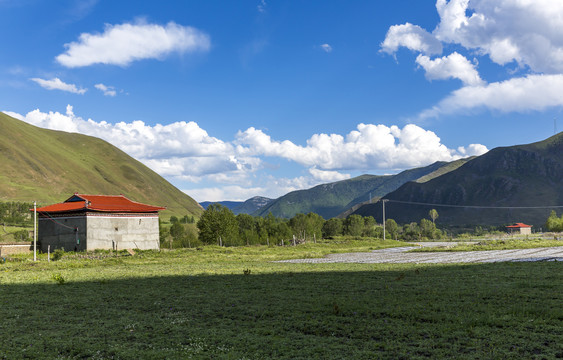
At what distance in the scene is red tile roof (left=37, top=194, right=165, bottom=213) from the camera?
66.9m

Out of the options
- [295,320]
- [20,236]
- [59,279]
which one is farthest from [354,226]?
[295,320]

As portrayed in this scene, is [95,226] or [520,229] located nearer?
[95,226]

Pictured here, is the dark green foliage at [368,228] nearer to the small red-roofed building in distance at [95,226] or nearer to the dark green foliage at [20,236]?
the small red-roofed building in distance at [95,226]

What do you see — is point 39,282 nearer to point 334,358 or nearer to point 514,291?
point 334,358

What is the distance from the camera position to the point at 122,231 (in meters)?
69.8

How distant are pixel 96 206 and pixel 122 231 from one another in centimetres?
585

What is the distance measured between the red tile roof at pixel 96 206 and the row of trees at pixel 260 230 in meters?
18.7

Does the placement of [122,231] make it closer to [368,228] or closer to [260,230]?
[260,230]

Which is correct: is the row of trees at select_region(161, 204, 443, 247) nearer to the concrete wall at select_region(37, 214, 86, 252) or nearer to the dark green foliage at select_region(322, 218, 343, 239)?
the dark green foliage at select_region(322, 218, 343, 239)

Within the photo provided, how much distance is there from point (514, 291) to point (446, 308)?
5396mm

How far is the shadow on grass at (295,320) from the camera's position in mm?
10797

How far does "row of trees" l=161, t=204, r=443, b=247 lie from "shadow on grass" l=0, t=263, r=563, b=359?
205ft

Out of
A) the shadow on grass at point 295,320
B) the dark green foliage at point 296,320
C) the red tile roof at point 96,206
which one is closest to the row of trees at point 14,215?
the red tile roof at point 96,206

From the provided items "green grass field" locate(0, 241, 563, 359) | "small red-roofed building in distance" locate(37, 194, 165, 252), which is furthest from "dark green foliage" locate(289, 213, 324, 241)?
"green grass field" locate(0, 241, 563, 359)
